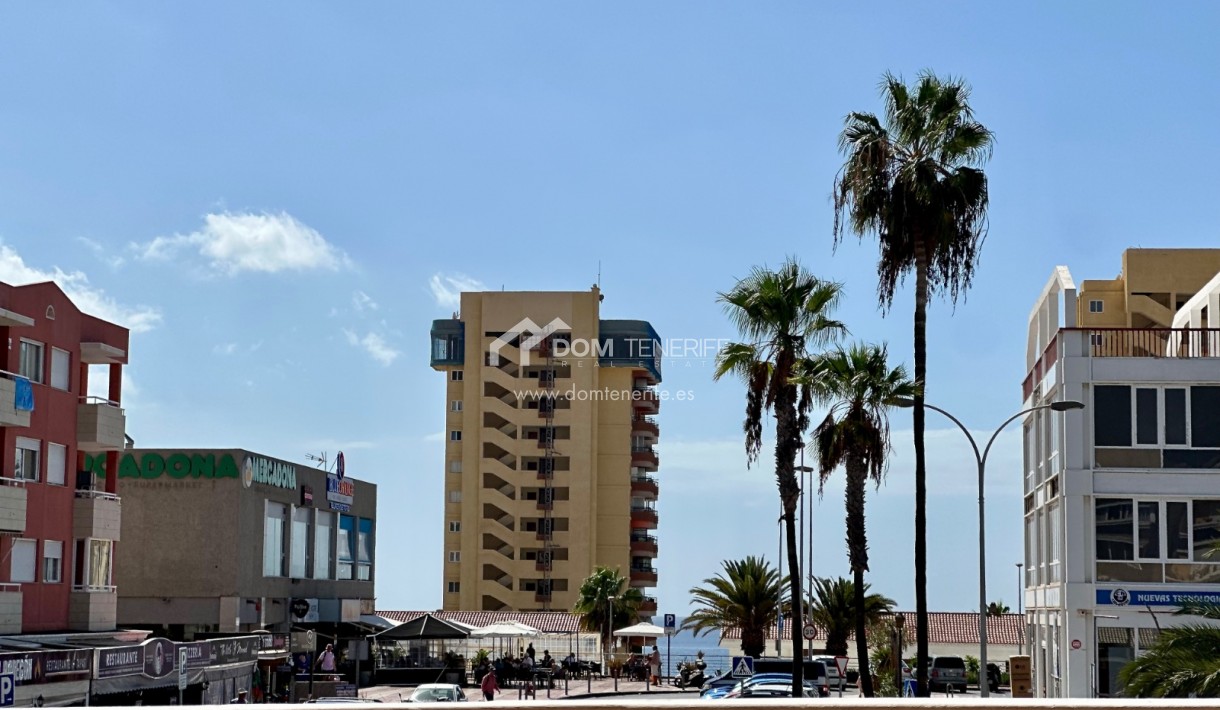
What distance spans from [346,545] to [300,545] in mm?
6091

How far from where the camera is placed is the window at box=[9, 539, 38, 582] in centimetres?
3884

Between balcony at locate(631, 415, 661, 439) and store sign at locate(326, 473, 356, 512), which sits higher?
balcony at locate(631, 415, 661, 439)

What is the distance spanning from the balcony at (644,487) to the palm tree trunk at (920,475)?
77.1 meters

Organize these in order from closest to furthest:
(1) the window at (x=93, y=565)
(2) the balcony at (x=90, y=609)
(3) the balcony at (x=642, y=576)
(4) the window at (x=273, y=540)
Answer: (2) the balcony at (x=90, y=609), (1) the window at (x=93, y=565), (4) the window at (x=273, y=540), (3) the balcony at (x=642, y=576)

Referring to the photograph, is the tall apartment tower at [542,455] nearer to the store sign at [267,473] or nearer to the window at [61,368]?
the store sign at [267,473]

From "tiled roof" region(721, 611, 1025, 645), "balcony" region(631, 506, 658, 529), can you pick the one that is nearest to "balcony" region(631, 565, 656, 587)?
"balcony" region(631, 506, 658, 529)

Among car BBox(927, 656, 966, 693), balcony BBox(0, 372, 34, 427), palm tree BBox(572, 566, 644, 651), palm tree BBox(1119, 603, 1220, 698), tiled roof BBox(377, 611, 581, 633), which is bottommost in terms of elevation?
car BBox(927, 656, 966, 693)

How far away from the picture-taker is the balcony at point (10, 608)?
37.6 metres

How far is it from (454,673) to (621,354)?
2153 inches

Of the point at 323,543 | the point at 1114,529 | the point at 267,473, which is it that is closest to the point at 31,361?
the point at 267,473

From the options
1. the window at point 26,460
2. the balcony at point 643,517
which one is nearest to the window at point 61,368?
the window at point 26,460

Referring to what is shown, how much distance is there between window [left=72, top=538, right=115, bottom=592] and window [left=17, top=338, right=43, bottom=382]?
17.9ft

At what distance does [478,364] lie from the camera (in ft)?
367

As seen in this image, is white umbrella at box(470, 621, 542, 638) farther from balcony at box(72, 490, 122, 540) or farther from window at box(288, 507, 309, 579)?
balcony at box(72, 490, 122, 540)
